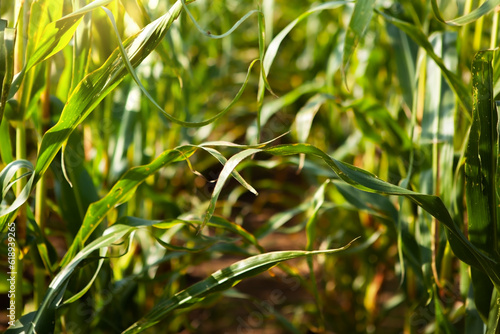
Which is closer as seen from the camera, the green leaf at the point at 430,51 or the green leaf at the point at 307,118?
the green leaf at the point at 430,51

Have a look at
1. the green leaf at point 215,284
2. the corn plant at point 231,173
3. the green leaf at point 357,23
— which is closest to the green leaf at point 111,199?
the corn plant at point 231,173

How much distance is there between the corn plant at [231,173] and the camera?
1.57ft

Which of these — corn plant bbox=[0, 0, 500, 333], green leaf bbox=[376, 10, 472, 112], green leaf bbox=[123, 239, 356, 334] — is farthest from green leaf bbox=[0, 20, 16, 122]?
green leaf bbox=[376, 10, 472, 112]

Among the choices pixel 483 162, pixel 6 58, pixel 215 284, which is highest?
pixel 6 58

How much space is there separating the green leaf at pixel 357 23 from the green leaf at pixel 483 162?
0.11 metres

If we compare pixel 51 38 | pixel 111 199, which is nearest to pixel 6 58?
pixel 51 38

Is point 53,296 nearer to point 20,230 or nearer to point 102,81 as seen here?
point 20,230

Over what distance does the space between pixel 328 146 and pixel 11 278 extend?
812 millimetres

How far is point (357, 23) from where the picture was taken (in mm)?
525

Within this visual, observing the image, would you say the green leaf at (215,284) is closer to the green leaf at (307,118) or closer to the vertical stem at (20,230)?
the vertical stem at (20,230)

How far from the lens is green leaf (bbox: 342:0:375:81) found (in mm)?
515

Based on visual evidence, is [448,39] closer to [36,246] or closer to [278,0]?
[36,246]

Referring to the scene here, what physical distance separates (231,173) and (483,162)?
247 mm

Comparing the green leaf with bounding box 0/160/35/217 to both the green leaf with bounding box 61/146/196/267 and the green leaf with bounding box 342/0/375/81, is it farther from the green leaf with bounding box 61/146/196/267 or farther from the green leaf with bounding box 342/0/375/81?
the green leaf with bounding box 342/0/375/81
